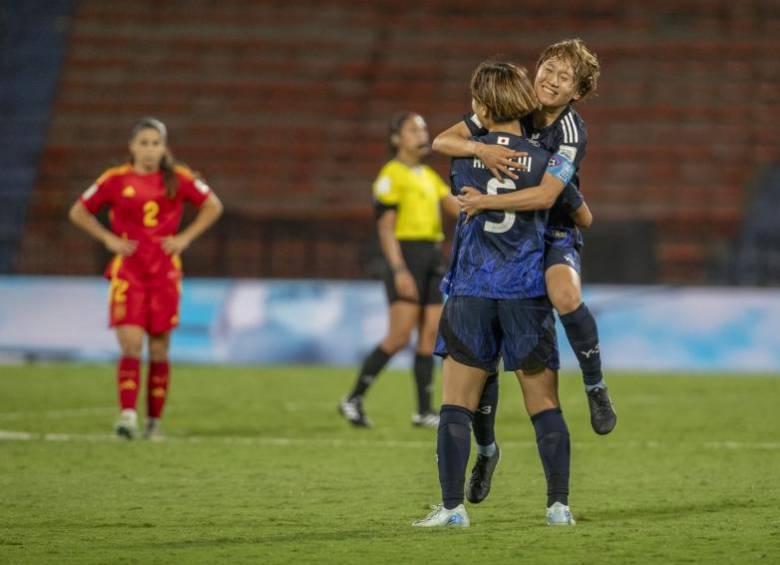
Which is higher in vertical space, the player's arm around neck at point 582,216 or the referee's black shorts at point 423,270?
the player's arm around neck at point 582,216

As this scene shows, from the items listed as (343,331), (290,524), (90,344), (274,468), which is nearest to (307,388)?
(343,331)

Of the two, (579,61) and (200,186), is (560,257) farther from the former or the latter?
(200,186)

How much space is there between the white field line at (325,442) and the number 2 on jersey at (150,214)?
1.31 m

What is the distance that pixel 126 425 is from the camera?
909cm

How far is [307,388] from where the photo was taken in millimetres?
13695

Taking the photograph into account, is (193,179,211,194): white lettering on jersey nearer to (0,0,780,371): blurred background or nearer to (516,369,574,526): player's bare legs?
(516,369,574,526): player's bare legs

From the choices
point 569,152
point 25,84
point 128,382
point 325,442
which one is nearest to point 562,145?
point 569,152

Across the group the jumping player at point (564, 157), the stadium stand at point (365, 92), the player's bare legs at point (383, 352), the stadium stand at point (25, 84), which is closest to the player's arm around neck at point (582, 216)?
the jumping player at point (564, 157)

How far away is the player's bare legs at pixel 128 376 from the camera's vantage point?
9117 millimetres

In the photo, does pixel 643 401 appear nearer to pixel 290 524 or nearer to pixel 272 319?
pixel 272 319

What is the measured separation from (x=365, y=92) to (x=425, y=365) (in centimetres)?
1401

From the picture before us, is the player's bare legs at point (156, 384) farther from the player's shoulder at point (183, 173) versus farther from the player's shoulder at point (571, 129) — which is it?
the player's shoulder at point (571, 129)

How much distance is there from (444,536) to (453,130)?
1.48 meters

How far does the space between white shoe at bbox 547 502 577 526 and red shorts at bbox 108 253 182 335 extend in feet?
13.4
